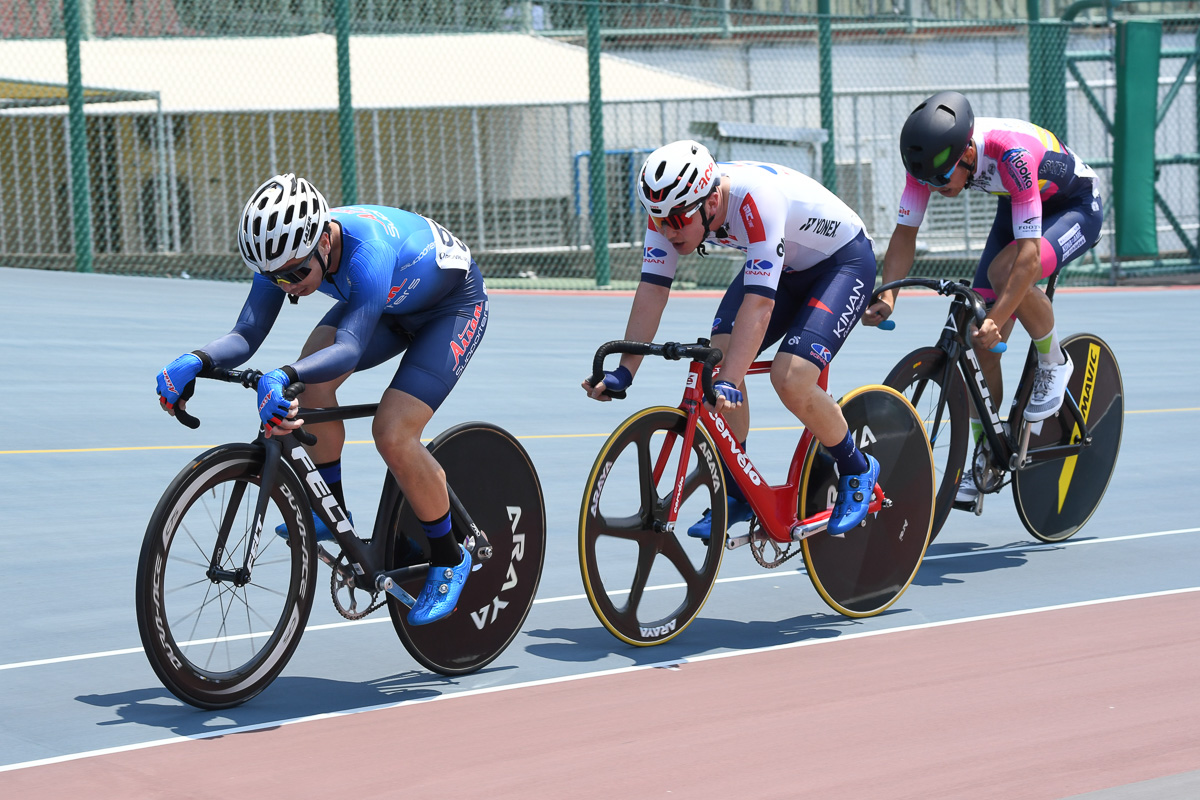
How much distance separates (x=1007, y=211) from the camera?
6660 millimetres

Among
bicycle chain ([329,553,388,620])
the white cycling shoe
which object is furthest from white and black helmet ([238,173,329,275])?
→ the white cycling shoe

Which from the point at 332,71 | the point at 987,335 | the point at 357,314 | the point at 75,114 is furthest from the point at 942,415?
the point at 332,71

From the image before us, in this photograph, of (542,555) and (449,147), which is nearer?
(542,555)

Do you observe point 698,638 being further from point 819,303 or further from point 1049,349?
point 1049,349

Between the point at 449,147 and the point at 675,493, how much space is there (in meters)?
13.0

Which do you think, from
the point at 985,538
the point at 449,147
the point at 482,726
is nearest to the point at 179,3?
the point at 449,147

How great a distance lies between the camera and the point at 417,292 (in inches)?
190

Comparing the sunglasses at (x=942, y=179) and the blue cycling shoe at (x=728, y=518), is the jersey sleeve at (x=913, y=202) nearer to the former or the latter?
the sunglasses at (x=942, y=179)

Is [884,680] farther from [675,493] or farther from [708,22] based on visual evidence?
[708,22]

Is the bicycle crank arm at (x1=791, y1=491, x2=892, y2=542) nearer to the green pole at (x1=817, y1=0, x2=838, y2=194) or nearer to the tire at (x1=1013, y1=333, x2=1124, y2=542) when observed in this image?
the tire at (x1=1013, y1=333, x2=1124, y2=542)

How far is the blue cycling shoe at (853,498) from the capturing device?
5.58m

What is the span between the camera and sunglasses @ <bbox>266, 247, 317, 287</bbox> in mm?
4484

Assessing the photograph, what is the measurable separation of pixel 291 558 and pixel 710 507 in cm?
152

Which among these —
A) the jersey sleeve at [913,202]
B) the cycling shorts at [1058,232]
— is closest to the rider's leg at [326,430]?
the jersey sleeve at [913,202]
